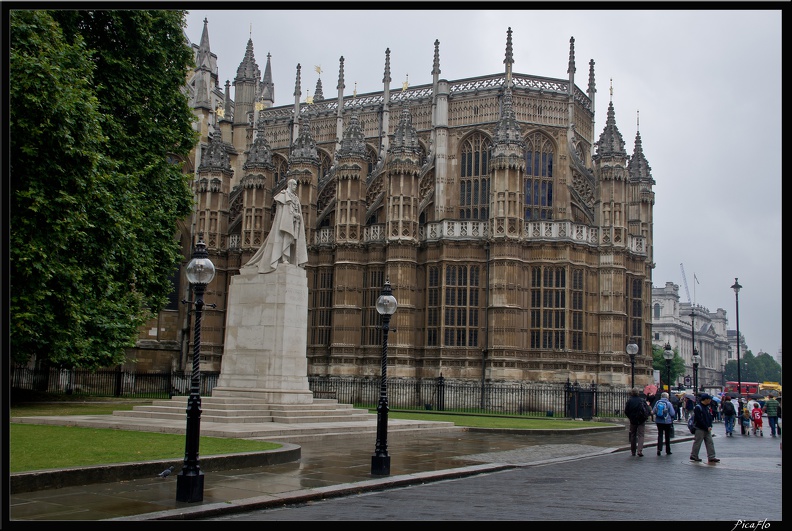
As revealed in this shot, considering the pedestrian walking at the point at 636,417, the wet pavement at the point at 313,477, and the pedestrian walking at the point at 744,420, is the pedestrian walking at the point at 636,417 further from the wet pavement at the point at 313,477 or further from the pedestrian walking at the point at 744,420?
the pedestrian walking at the point at 744,420

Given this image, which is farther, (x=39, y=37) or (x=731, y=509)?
(x=39, y=37)

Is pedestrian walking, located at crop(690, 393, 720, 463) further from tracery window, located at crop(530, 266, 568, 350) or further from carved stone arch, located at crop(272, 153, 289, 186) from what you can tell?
carved stone arch, located at crop(272, 153, 289, 186)

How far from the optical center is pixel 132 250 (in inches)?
980

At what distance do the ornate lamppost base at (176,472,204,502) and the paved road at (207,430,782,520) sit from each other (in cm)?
66

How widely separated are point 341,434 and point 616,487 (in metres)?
9.00

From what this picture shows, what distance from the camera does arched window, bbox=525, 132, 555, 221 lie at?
43.8 meters

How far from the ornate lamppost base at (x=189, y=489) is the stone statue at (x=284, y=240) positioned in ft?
39.5

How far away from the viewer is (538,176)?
1738 inches

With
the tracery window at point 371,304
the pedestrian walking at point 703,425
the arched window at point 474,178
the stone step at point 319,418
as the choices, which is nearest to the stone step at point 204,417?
the stone step at point 319,418

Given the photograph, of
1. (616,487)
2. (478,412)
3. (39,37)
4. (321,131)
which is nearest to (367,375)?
(478,412)

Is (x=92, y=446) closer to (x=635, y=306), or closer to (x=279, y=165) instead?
(x=635, y=306)

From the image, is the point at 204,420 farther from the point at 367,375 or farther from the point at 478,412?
the point at 367,375

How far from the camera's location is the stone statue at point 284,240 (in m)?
22.1

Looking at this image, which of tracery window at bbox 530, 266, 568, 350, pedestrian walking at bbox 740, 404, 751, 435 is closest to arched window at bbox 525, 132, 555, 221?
tracery window at bbox 530, 266, 568, 350
